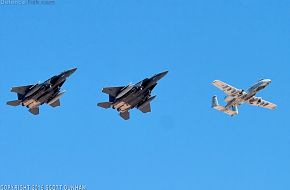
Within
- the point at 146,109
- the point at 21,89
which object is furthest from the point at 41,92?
the point at 146,109

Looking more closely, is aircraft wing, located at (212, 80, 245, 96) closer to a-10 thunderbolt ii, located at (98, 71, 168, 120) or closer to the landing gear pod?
the landing gear pod

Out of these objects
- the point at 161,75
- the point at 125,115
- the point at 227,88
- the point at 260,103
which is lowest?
the point at 125,115

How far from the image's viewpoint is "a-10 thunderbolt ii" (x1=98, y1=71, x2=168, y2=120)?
3391 inches

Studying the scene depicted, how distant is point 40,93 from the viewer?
8788cm

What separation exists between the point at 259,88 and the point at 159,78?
23151mm

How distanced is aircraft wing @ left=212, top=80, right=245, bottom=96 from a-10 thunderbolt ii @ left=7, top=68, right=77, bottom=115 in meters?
30.8

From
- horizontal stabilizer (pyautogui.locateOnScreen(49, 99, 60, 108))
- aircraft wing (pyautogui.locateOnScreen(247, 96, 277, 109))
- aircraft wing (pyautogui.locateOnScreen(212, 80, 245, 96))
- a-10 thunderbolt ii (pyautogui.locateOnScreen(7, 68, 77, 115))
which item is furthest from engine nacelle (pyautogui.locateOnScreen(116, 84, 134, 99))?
aircraft wing (pyautogui.locateOnScreen(247, 96, 277, 109))

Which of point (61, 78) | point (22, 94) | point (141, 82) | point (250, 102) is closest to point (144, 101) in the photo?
point (141, 82)

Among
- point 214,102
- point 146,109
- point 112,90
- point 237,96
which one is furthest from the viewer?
point 214,102

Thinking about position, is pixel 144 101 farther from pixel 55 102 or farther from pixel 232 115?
pixel 232 115

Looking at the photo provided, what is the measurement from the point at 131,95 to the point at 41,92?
546 inches

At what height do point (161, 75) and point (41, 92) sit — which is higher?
point (41, 92)

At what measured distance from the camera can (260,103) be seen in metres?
110

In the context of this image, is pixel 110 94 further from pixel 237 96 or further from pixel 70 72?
pixel 237 96
